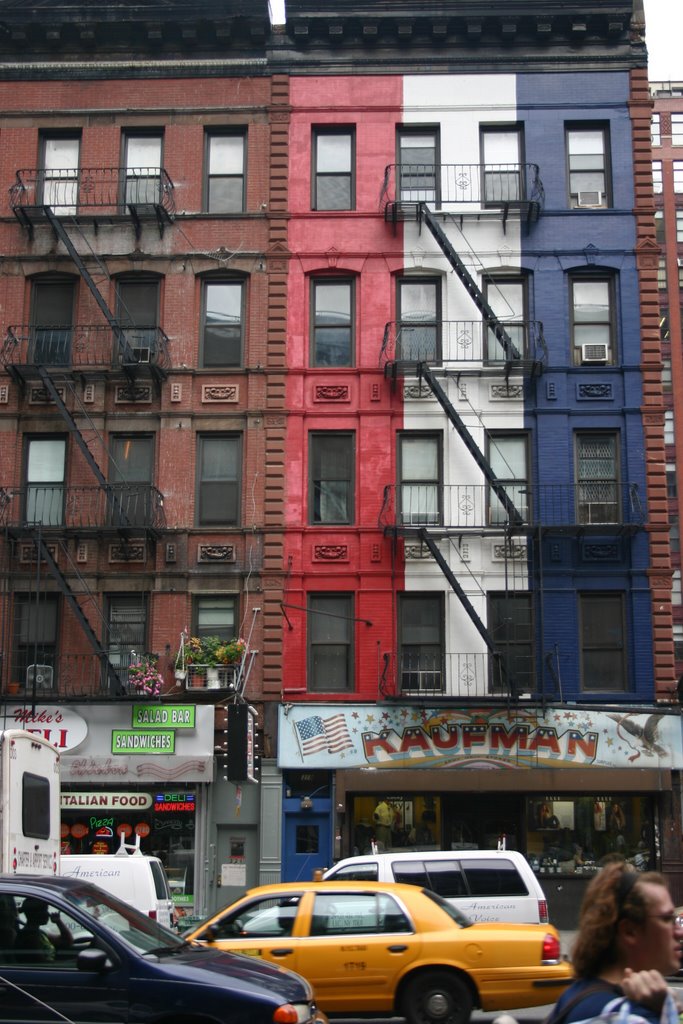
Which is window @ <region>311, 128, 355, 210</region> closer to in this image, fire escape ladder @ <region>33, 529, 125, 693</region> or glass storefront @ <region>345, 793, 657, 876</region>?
fire escape ladder @ <region>33, 529, 125, 693</region>

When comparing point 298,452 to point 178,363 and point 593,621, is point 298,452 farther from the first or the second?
point 593,621

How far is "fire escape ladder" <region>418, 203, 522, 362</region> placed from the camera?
26.6 metres

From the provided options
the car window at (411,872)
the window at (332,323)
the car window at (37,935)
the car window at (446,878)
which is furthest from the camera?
the window at (332,323)

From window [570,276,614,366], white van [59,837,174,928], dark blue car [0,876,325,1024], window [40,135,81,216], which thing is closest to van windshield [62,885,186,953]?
dark blue car [0,876,325,1024]

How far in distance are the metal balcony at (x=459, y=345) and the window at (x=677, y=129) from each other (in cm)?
5306

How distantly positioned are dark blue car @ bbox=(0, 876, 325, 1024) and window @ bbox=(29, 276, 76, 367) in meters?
19.4

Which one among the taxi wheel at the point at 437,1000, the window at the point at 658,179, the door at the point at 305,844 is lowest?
the taxi wheel at the point at 437,1000

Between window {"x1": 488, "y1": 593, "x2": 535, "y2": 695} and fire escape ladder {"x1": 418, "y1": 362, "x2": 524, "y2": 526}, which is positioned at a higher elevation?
fire escape ladder {"x1": 418, "y1": 362, "x2": 524, "y2": 526}

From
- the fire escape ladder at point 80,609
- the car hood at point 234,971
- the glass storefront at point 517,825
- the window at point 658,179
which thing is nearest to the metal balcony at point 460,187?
the fire escape ladder at point 80,609

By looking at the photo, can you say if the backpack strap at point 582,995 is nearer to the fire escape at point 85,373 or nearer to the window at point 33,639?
the fire escape at point 85,373

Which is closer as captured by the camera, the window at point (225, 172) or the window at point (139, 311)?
the window at point (139, 311)

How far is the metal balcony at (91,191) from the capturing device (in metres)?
28.2

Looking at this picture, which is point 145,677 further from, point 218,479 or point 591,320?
point 591,320

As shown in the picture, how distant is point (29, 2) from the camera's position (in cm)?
2931
